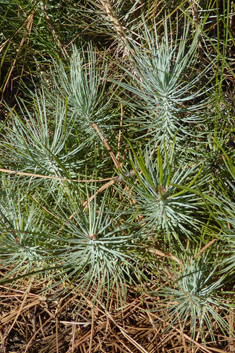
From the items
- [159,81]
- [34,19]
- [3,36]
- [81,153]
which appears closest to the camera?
[159,81]

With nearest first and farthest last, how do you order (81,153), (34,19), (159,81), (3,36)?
(159,81) → (81,153) → (34,19) → (3,36)

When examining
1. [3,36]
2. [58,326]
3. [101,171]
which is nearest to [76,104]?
[101,171]

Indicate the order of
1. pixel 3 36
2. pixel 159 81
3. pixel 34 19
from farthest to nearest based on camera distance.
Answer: pixel 3 36 → pixel 34 19 → pixel 159 81

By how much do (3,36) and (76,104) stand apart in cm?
45

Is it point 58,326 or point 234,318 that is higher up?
point 234,318

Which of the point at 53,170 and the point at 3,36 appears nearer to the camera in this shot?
the point at 53,170

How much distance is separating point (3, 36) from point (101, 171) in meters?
0.52

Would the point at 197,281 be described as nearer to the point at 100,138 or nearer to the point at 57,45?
the point at 100,138

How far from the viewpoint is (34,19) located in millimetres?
791

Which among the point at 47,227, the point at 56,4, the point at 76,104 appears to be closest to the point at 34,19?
the point at 56,4

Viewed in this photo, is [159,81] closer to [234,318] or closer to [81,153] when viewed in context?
[81,153]

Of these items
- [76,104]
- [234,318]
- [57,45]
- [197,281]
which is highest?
[57,45]

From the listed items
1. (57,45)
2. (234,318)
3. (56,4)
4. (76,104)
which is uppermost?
(56,4)

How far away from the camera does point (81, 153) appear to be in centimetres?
69
